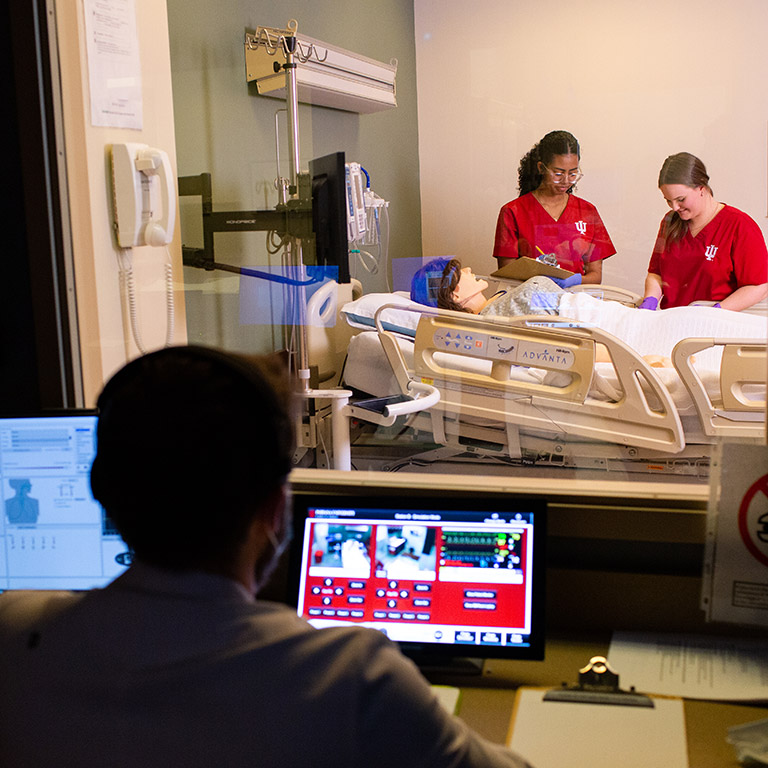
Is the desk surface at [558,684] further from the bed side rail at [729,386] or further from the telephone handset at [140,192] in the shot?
the bed side rail at [729,386]

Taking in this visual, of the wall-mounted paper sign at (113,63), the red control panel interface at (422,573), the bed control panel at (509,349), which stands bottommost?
the red control panel interface at (422,573)

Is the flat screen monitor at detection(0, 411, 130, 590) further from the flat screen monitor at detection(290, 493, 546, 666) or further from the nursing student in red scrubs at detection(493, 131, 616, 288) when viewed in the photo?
the nursing student in red scrubs at detection(493, 131, 616, 288)

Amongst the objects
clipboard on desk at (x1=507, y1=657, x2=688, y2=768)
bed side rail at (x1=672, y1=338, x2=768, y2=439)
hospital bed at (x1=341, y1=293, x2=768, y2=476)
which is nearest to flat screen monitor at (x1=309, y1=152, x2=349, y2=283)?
hospital bed at (x1=341, y1=293, x2=768, y2=476)

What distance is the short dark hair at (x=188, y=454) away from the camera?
64 centimetres

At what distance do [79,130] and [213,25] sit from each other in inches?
46.6

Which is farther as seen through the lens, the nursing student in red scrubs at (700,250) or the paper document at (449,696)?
the nursing student in red scrubs at (700,250)

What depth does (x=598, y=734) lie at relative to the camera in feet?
3.09

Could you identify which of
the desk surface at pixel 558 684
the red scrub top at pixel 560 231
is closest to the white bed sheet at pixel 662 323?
the red scrub top at pixel 560 231

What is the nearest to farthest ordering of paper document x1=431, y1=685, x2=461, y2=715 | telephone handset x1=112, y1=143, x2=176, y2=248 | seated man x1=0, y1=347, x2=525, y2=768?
seated man x1=0, y1=347, x2=525, y2=768, paper document x1=431, y1=685, x2=461, y2=715, telephone handset x1=112, y1=143, x2=176, y2=248

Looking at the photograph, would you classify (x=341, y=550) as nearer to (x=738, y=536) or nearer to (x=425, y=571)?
(x=425, y=571)

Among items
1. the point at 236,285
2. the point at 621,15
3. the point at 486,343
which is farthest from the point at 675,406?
the point at 236,285

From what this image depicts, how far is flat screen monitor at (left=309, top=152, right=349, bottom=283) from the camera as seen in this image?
2723mm

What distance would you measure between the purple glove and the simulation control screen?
1561mm

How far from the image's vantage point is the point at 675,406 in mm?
2439
